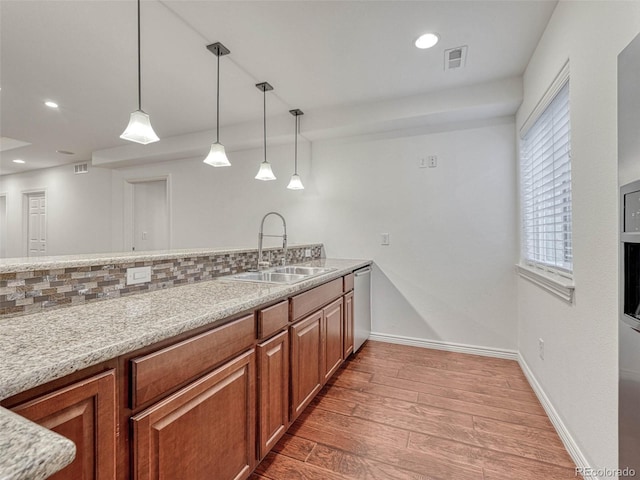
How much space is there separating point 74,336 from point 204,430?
1.81 ft

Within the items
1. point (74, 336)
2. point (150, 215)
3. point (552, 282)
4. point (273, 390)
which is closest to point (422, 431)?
point (273, 390)

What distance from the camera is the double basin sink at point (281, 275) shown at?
2.00 meters

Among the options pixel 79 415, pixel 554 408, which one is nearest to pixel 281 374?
pixel 79 415

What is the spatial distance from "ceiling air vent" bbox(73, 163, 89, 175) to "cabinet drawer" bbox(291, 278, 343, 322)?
508cm

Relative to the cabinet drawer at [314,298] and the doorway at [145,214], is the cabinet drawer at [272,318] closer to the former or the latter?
the cabinet drawer at [314,298]

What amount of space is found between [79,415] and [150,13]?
7.12 feet

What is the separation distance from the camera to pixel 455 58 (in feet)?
7.48

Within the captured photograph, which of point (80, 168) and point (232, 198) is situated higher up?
point (80, 168)

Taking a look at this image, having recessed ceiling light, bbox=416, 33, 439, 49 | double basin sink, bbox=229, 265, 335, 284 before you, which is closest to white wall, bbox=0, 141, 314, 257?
double basin sink, bbox=229, 265, 335, 284

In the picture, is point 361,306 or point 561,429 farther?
point 361,306

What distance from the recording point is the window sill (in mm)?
1627

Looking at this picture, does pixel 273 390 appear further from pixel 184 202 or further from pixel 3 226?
pixel 3 226

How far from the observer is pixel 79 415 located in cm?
75

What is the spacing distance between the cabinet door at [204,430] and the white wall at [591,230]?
4.91ft
